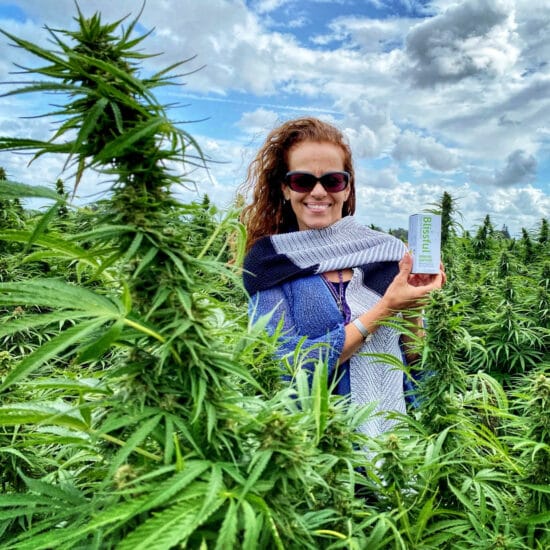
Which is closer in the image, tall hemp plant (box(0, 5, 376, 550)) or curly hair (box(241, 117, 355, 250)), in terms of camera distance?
tall hemp plant (box(0, 5, 376, 550))

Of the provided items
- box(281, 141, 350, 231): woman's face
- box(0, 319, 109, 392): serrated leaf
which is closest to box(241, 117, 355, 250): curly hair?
box(281, 141, 350, 231): woman's face

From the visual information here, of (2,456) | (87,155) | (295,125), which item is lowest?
(2,456)

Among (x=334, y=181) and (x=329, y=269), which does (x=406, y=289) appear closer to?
(x=329, y=269)

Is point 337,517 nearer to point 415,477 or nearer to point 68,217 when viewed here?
point 415,477

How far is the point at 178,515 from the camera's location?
2.06 feet

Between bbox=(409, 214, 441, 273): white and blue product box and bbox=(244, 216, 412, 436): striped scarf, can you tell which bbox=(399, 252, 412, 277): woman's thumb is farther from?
bbox=(244, 216, 412, 436): striped scarf

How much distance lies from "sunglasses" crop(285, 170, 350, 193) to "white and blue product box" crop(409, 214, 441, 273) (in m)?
0.68

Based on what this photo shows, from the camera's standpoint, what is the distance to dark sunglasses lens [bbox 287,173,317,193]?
2.42 m

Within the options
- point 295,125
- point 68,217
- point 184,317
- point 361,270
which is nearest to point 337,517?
point 184,317

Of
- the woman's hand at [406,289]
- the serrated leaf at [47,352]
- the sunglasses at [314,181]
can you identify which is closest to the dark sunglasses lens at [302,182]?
the sunglasses at [314,181]

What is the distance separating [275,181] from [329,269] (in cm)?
61

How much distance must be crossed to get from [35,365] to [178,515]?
0.79 feet

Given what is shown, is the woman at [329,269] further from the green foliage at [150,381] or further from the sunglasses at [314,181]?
the green foliage at [150,381]

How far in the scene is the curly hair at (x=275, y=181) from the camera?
2.65 meters
